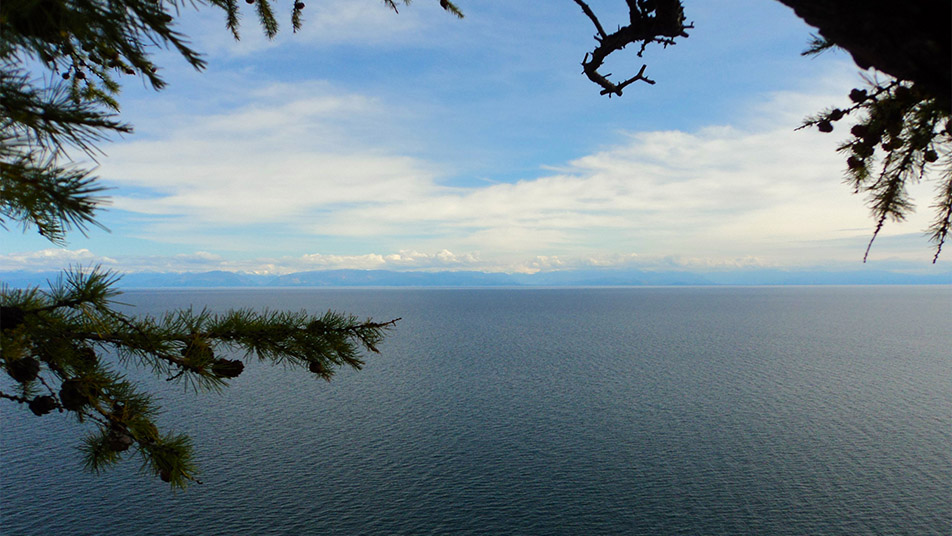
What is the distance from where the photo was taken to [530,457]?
37.4 m

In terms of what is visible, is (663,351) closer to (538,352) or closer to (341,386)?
(538,352)

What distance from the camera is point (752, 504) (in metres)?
31.0

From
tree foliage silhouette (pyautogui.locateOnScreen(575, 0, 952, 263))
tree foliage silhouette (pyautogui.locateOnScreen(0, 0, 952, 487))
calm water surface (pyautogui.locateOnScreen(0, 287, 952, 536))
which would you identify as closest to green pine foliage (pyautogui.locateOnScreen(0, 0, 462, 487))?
tree foliage silhouette (pyautogui.locateOnScreen(0, 0, 952, 487))

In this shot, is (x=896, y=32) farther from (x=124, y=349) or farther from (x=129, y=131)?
(x=124, y=349)

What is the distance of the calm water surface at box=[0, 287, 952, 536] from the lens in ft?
96.4

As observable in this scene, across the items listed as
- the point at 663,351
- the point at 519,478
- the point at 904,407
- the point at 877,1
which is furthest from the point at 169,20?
the point at 663,351

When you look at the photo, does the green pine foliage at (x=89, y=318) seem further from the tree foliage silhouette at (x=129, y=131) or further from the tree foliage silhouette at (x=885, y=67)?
the tree foliage silhouette at (x=885, y=67)

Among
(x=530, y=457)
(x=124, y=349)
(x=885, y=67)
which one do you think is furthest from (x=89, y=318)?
(x=530, y=457)

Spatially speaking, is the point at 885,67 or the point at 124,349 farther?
the point at 124,349

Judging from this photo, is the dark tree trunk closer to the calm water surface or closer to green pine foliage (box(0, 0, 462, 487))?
green pine foliage (box(0, 0, 462, 487))

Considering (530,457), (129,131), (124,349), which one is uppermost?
(129,131)

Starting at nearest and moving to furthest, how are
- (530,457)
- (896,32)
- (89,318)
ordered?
(896,32) < (89,318) < (530,457)

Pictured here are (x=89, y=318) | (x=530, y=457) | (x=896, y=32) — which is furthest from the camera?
(x=530, y=457)

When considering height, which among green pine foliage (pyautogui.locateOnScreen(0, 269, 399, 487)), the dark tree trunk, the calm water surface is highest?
the dark tree trunk
